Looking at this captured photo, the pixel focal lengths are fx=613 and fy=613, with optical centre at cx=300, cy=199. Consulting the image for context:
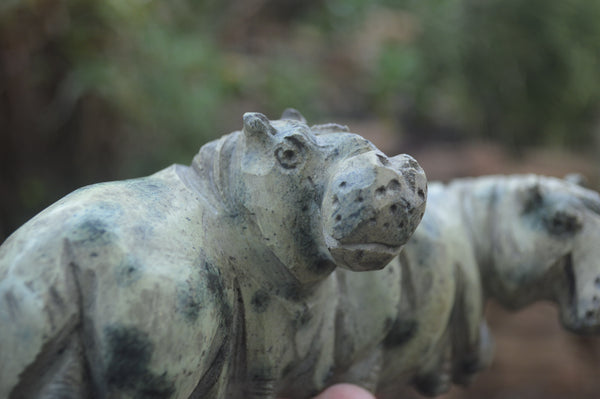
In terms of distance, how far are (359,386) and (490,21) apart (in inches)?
89.6

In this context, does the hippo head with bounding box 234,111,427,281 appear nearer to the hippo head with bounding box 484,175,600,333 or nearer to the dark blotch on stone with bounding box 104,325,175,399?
the dark blotch on stone with bounding box 104,325,175,399

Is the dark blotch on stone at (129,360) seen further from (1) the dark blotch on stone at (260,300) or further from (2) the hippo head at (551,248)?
(2) the hippo head at (551,248)

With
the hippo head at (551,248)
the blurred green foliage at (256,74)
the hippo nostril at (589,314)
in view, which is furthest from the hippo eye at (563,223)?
the blurred green foliage at (256,74)

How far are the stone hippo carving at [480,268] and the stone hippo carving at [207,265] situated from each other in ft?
0.60

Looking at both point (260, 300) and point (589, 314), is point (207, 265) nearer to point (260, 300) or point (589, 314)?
point (260, 300)

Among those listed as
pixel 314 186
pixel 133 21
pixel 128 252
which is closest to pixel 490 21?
pixel 133 21

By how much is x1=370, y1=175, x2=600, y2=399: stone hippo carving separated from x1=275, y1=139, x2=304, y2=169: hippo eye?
25 cm

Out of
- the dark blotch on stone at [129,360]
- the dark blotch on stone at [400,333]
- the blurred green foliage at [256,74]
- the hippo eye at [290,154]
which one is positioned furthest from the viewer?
the blurred green foliage at [256,74]

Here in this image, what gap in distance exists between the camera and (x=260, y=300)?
0.76 meters

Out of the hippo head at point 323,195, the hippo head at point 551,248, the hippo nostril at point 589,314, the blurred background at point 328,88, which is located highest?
the blurred background at point 328,88

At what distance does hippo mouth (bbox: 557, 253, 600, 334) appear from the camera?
0.97 m

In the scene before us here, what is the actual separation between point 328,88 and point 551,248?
2671 mm

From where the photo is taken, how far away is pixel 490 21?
2.77 metres

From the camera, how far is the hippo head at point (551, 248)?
3.24ft
